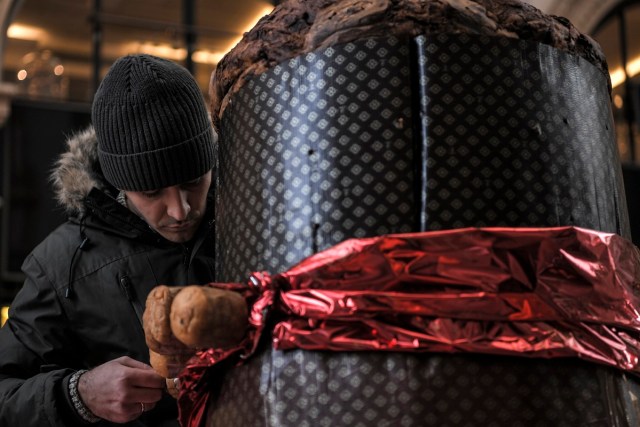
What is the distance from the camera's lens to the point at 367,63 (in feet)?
4.37

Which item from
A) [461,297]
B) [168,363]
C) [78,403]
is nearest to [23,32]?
[78,403]

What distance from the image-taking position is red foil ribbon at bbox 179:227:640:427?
4.02 ft

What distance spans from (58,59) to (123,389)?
6.29 meters

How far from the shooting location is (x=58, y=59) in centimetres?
774

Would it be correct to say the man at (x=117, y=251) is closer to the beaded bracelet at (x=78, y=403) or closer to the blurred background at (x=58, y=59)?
the beaded bracelet at (x=78, y=403)

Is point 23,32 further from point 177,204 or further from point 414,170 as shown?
point 414,170

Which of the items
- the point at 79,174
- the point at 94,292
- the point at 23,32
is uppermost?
the point at 23,32

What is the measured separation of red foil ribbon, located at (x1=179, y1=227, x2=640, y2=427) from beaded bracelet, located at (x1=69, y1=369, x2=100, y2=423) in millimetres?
994

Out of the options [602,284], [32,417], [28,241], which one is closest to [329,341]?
[602,284]

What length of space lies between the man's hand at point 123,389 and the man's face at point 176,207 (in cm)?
41

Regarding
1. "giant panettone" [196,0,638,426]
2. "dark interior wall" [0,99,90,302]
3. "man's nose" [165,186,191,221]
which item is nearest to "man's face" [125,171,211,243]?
"man's nose" [165,186,191,221]

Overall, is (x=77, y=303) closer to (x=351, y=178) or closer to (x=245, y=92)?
(x=245, y=92)

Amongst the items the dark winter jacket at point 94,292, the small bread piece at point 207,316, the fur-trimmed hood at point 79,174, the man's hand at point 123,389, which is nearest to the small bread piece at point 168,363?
the small bread piece at point 207,316

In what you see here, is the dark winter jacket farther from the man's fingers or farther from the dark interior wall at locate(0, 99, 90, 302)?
the dark interior wall at locate(0, 99, 90, 302)
